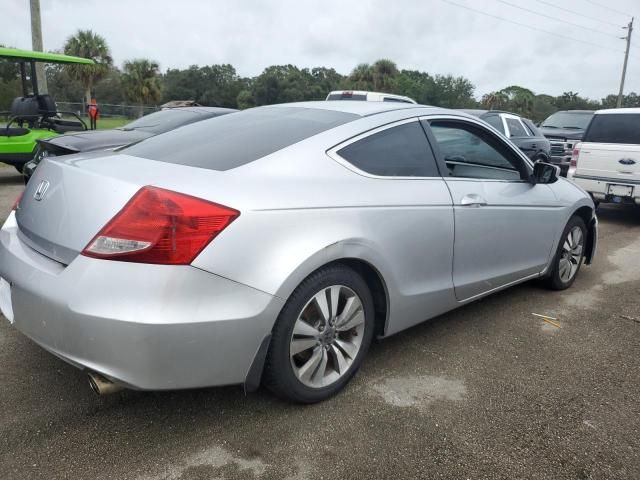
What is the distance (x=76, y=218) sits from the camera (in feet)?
7.23

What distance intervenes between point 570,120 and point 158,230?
15.1 meters

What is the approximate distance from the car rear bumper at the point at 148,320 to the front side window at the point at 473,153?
1749 millimetres

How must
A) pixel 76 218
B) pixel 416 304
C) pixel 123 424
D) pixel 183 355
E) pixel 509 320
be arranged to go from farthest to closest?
pixel 509 320, pixel 416 304, pixel 123 424, pixel 76 218, pixel 183 355

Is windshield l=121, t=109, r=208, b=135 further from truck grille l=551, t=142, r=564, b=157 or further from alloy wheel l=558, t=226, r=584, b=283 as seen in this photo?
truck grille l=551, t=142, r=564, b=157

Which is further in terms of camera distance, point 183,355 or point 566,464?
point 566,464

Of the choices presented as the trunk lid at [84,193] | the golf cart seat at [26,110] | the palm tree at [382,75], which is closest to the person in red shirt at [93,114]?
the golf cart seat at [26,110]

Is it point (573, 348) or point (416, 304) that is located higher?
point (416, 304)

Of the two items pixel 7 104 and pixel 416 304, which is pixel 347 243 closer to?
pixel 416 304

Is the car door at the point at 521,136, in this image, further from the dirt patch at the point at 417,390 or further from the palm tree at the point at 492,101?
the palm tree at the point at 492,101

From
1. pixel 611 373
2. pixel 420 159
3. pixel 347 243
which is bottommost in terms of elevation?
pixel 611 373

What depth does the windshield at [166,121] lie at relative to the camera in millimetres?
7225

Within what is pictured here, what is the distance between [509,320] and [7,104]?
23318 millimetres

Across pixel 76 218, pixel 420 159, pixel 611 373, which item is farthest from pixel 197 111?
pixel 611 373

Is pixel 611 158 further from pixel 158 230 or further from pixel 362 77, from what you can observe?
pixel 362 77
